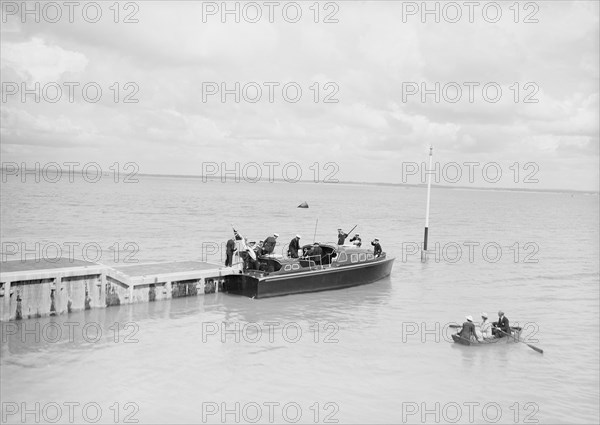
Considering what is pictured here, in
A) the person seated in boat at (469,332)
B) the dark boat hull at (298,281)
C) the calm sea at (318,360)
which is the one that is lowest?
the calm sea at (318,360)

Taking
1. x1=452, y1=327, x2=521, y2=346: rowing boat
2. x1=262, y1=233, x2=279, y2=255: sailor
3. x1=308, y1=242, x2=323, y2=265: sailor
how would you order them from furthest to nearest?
x1=308, y1=242, x2=323, y2=265: sailor
x1=262, y1=233, x2=279, y2=255: sailor
x1=452, y1=327, x2=521, y2=346: rowing boat

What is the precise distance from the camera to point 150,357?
672 inches

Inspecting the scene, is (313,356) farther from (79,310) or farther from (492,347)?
(79,310)

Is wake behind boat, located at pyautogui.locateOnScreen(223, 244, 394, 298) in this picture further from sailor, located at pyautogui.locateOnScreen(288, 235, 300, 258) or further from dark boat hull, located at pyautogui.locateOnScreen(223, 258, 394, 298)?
sailor, located at pyautogui.locateOnScreen(288, 235, 300, 258)

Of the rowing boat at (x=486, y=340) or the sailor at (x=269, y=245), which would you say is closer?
the rowing boat at (x=486, y=340)

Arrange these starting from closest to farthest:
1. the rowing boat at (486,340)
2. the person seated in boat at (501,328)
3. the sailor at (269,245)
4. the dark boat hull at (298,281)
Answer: the rowing boat at (486,340), the person seated in boat at (501,328), the dark boat hull at (298,281), the sailor at (269,245)

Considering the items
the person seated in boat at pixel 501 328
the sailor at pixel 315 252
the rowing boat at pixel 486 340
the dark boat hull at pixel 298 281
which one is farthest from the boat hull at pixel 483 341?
the sailor at pixel 315 252

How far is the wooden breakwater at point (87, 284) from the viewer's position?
64.3ft

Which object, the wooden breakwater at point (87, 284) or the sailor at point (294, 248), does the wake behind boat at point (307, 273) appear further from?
the wooden breakwater at point (87, 284)

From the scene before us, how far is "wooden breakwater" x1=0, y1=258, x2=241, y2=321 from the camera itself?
19.6 m

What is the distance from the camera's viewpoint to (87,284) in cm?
2150

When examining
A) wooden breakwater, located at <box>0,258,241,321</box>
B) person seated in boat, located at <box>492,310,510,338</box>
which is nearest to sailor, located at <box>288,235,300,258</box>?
wooden breakwater, located at <box>0,258,241,321</box>

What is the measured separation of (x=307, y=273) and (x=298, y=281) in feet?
1.64

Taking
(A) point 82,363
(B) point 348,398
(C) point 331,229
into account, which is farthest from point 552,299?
(C) point 331,229
